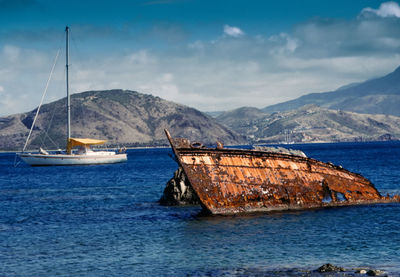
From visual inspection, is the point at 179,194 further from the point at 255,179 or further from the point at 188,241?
the point at 188,241

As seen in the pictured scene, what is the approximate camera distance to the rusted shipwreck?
92.1 feet

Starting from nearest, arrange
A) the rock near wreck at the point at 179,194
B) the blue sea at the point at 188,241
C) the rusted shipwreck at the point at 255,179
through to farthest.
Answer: the blue sea at the point at 188,241 < the rusted shipwreck at the point at 255,179 < the rock near wreck at the point at 179,194

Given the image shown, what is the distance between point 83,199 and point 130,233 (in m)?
19.2

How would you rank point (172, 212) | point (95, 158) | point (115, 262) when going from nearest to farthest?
point (115, 262) < point (172, 212) < point (95, 158)

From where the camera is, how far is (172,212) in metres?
33.5

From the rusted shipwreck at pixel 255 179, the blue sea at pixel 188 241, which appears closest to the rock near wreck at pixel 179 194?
the blue sea at pixel 188 241

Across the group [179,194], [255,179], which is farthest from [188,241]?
[179,194]

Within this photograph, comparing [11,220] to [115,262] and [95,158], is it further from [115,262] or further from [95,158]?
[95,158]

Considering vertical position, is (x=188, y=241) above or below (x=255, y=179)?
below

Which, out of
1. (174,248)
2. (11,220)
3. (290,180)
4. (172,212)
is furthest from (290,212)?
(11,220)

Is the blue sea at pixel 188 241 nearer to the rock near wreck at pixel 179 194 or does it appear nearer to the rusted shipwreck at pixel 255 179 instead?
the rusted shipwreck at pixel 255 179

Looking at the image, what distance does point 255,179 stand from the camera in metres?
29.1

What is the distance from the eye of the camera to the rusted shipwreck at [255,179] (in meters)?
28.1

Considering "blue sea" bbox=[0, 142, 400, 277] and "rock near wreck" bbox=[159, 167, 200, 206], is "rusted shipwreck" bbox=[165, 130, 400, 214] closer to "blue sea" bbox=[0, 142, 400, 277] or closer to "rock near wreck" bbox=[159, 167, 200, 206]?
"blue sea" bbox=[0, 142, 400, 277]
